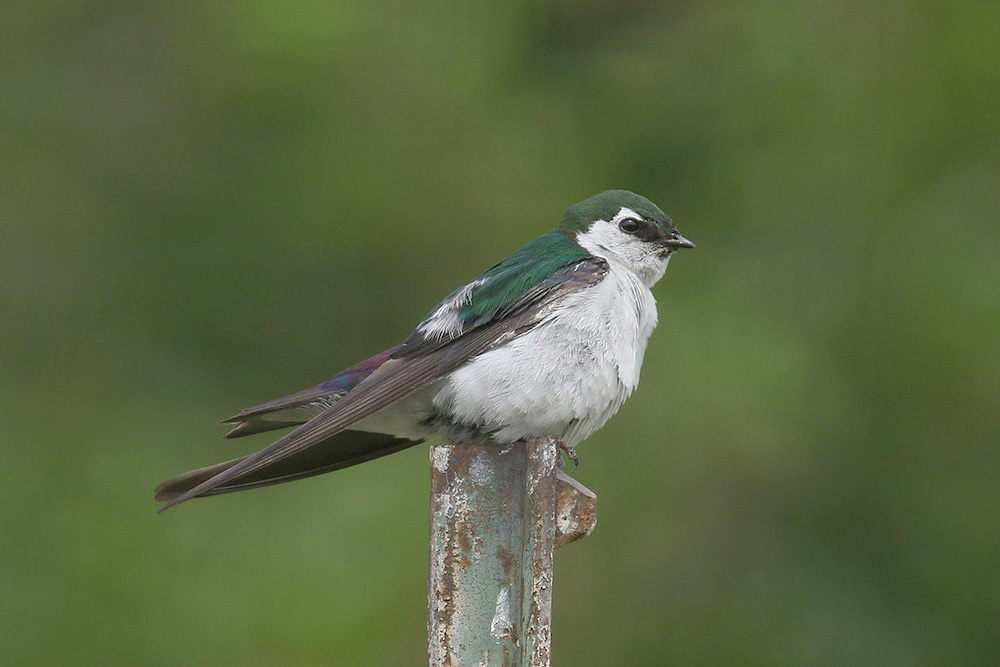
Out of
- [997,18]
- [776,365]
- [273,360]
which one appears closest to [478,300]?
[776,365]

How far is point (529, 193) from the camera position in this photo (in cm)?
572

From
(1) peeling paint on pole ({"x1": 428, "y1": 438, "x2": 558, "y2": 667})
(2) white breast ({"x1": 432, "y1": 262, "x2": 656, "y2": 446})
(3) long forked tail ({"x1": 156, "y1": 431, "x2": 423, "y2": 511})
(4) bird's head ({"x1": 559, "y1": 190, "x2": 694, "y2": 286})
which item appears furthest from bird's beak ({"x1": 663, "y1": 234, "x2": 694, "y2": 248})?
(1) peeling paint on pole ({"x1": 428, "y1": 438, "x2": 558, "y2": 667})

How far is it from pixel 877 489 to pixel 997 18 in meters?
2.13

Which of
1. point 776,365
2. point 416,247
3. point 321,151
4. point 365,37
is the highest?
point 365,37

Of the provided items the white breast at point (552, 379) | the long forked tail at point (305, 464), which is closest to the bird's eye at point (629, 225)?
the white breast at point (552, 379)

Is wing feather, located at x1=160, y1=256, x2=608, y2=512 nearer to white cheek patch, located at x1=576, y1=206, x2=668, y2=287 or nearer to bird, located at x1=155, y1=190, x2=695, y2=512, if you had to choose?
bird, located at x1=155, y1=190, x2=695, y2=512

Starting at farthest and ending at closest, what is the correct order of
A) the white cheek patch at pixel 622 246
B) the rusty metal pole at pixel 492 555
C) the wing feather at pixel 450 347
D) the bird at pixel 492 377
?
the white cheek patch at pixel 622 246 < the bird at pixel 492 377 < the wing feather at pixel 450 347 < the rusty metal pole at pixel 492 555

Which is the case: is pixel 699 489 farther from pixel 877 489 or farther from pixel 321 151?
pixel 321 151

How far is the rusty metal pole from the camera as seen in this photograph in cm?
215

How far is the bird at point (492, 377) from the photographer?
113 inches

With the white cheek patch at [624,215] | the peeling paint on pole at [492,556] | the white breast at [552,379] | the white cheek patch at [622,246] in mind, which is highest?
the white cheek patch at [624,215]

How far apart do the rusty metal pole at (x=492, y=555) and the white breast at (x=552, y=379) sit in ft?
2.00

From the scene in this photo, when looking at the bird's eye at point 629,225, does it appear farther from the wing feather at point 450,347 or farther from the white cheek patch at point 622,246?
the wing feather at point 450,347

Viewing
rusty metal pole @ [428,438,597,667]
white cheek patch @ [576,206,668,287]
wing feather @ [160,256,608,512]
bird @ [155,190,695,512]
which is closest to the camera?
rusty metal pole @ [428,438,597,667]
